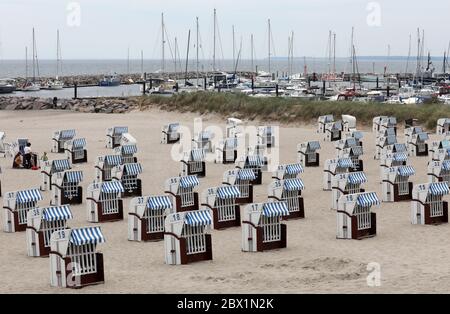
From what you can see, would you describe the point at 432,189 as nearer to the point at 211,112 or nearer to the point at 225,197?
the point at 225,197

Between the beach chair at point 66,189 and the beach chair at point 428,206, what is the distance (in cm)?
839

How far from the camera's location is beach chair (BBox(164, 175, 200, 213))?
21281 millimetres

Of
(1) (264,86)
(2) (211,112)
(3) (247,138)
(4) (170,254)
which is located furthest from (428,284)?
(1) (264,86)

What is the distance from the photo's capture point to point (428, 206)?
64.1ft

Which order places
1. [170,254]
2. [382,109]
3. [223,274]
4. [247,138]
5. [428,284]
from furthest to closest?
[382,109], [247,138], [170,254], [223,274], [428,284]

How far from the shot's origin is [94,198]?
67.6 ft

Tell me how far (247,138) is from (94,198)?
19.3 m

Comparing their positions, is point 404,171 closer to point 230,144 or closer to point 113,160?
point 113,160

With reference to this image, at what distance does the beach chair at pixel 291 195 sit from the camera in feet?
67.9

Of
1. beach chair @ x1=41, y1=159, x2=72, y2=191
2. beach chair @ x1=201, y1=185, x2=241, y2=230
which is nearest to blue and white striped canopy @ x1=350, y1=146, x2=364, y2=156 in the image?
beach chair @ x1=41, y1=159, x2=72, y2=191

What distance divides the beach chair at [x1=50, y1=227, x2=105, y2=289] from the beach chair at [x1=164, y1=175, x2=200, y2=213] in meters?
6.74

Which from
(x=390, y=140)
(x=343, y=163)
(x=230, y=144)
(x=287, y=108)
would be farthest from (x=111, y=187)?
(x=287, y=108)

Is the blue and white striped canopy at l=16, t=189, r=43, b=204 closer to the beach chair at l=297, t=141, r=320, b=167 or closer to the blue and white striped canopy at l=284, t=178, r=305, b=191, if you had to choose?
the blue and white striped canopy at l=284, t=178, r=305, b=191

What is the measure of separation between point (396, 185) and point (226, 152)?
A: 32.0 ft
